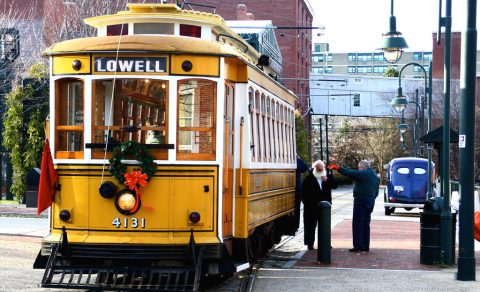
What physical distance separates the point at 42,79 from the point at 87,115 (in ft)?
77.3

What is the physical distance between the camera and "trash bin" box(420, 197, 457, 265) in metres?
15.7

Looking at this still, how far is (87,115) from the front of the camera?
11.6m

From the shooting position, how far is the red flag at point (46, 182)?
11.5m

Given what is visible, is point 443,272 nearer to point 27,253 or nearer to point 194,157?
point 194,157

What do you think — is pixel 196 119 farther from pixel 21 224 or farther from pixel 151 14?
pixel 21 224

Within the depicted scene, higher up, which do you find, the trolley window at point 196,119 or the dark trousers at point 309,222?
the trolley window at point 196,119

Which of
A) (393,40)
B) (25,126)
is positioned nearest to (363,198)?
(393,40)

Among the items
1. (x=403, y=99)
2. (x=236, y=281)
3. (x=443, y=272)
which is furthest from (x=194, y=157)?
(x=403, y=99)

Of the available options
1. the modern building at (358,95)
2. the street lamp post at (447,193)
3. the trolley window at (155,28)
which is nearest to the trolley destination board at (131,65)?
the trolley window at (155,28)

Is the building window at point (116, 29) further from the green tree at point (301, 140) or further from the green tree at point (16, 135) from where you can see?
the green tree at point (301, 140)

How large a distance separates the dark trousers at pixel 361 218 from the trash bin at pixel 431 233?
1500 millimetres

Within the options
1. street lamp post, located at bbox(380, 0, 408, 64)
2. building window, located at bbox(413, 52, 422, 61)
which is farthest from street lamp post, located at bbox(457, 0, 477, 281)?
building window, located at bbox(413, 52, 422, 61)

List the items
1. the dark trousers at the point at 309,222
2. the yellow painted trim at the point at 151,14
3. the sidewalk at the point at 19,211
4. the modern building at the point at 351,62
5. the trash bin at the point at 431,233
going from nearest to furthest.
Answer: the yellow painted trim at the point at 151,14
the trash bin at the point at 431,233
the dark trousers at the point at 309,222
the sidewalk at the point at 19,211
the modern building at the point at 351,62

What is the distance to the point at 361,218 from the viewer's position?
1733cm
